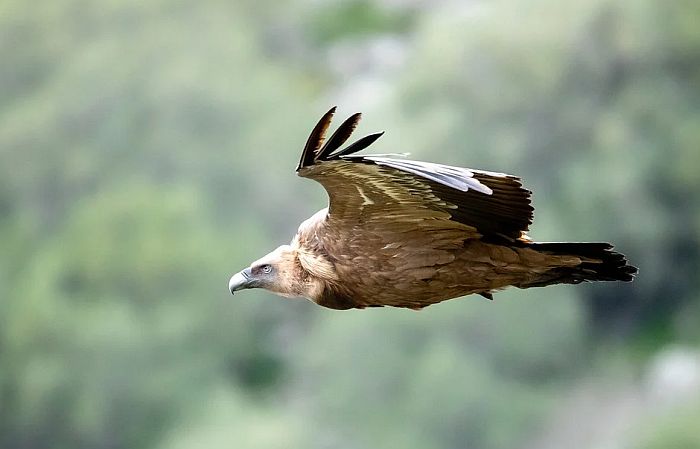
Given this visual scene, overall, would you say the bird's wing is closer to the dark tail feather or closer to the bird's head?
the dark tail feather

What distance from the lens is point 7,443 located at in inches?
1684

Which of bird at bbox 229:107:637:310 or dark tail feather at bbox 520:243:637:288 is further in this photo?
dark tail feather at bbox 520:243:637:288

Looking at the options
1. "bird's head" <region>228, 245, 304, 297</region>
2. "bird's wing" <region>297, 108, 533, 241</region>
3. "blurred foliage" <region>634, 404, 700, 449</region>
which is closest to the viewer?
"bird's wing" <region>297, 108, 533, 241</region>

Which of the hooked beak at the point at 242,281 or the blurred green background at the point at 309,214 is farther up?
the blurred green background at the point at 309,214

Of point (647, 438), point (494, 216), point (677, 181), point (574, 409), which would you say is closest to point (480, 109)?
point (677, 181)

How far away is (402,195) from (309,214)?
32496 mm

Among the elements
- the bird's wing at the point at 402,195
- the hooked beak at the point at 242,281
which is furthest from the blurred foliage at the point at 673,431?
the bird's wing at the point at 402,195

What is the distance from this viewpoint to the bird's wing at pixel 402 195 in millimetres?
6883

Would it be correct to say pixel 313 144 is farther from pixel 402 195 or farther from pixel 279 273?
pixel 279 273

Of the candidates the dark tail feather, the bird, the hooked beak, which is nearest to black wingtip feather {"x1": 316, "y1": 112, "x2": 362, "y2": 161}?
the bird

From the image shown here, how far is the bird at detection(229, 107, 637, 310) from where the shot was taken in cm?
743

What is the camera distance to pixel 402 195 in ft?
A: 24.3

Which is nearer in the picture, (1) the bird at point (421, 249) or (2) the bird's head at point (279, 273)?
(1) the bird at point (421, 249)

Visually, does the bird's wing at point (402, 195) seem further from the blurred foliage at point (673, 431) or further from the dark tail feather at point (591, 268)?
the blurred foliage at point (673, 431)
